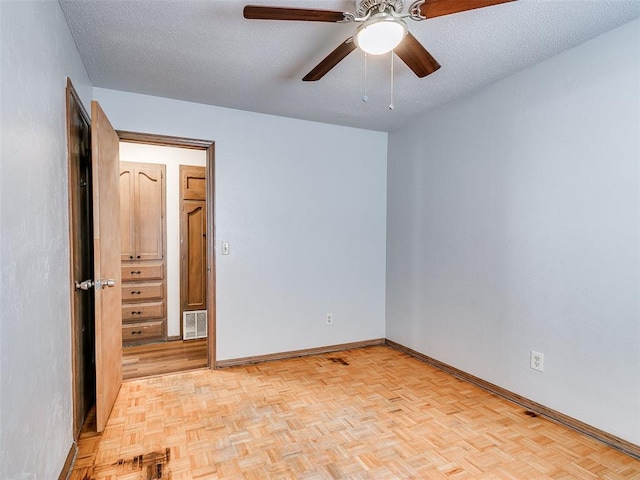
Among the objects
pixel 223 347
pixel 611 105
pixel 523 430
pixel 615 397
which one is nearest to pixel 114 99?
pixel 223 347

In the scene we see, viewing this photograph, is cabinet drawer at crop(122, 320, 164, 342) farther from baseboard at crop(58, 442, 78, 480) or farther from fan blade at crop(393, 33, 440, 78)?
fan blade at crop(393, 33, 440, 78)

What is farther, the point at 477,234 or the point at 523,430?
the point at 477,234

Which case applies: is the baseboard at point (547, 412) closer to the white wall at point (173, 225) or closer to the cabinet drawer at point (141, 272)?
the white wall at point (173, 225)

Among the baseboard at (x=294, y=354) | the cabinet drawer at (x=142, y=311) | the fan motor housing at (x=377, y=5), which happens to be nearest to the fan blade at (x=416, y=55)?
the fan motor housing at (x=377, y=5)

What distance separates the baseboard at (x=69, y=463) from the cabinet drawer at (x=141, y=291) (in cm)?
219

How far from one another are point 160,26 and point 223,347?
8.01 ft

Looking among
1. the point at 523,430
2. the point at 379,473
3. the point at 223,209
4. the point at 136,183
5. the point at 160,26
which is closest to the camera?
the point at 379,473

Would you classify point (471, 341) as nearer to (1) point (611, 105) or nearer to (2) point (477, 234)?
(2) point (477, 234)

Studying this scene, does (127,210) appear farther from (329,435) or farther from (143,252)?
(329,435)

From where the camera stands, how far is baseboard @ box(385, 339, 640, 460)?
1948mm

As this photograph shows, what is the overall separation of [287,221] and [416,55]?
2.00 m

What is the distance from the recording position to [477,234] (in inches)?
112

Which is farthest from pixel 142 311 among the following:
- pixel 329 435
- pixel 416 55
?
pixel 416 55

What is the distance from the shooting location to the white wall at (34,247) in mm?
1143
